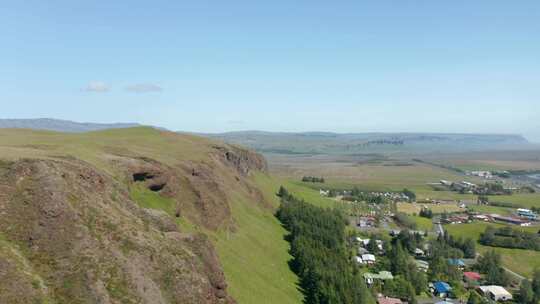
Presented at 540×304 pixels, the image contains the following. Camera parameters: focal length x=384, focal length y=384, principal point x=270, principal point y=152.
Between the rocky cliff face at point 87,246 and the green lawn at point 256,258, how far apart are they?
10724mm

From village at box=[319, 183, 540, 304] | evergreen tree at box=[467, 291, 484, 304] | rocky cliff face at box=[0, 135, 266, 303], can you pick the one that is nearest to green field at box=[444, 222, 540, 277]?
village at box=[319, 183, 540, 304]

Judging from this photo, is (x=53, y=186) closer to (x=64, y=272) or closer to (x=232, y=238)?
(x=64, y=272)

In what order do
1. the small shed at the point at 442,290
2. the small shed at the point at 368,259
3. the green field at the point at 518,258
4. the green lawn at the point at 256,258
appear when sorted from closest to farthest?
the green lawn at the point at 256,258 < the small shed at the point at 442,290 < the small shed at the point at 368,259 < the green field at the point at 518,258

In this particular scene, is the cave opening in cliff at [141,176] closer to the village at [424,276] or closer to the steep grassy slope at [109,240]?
the steep grassy slope at [109,240]

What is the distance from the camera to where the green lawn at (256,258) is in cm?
6619

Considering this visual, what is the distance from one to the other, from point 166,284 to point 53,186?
1789 cm

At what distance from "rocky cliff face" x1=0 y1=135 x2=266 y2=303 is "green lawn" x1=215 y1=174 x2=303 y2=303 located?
10.7m

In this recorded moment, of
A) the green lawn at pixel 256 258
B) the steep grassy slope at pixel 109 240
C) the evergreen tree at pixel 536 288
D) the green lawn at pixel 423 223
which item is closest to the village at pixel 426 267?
the green lawn at pixel 423 223

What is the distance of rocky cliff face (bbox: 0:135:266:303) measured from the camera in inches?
1485

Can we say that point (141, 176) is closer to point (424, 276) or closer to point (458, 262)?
point (424, 276)

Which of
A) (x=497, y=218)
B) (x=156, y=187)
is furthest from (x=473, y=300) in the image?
(x=497, y=218)

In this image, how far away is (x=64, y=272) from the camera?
128ft

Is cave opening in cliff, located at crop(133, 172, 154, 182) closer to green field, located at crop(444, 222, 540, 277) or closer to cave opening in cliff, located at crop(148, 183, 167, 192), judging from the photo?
cave opening in cliff, located at crop(148, 183, 167, 192)

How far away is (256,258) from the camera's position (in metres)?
83.9
